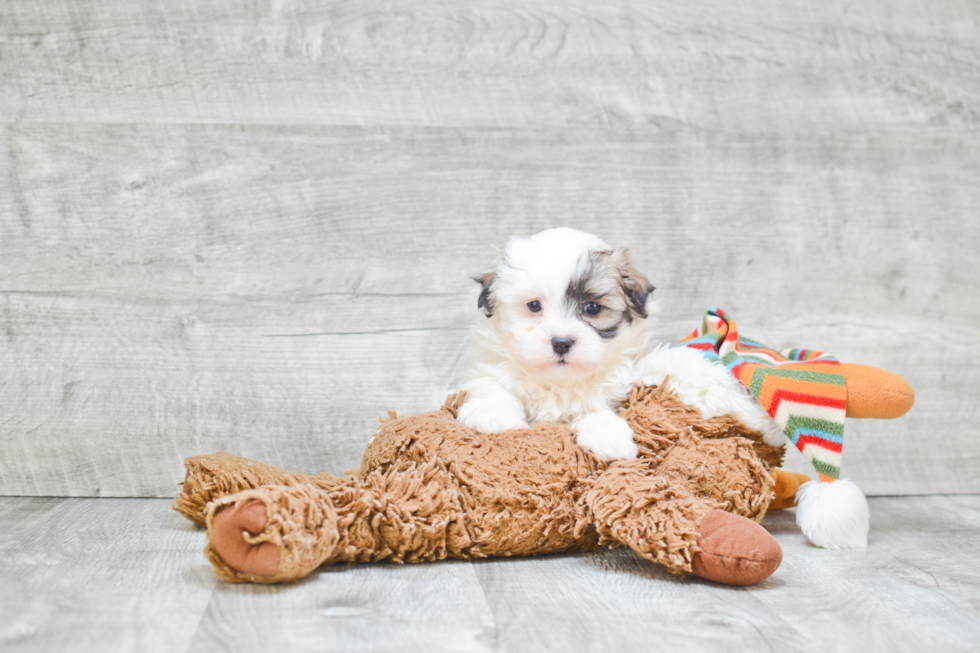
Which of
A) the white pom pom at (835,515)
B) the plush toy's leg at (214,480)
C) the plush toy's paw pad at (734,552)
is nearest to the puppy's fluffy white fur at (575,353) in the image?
the white pom pom at (835,515)

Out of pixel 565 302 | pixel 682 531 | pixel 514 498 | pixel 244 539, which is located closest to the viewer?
pixel 244 539

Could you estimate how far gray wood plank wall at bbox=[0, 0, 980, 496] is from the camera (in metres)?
1.96

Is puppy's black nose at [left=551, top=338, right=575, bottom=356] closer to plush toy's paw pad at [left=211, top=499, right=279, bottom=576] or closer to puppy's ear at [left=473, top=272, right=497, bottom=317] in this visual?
puppy's ear at [left=473, top=272, right=497, bottom=317]

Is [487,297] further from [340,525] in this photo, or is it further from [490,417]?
[340,525]

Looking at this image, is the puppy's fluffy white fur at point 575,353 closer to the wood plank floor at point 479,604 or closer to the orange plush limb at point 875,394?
the orange plush limb at point 875,394

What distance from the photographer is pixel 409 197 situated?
6.75 ft

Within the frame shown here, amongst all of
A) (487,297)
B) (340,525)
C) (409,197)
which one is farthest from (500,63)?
(340,525)

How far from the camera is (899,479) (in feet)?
7.28

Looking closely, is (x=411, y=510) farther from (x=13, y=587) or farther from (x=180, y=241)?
(x=180, y=241)

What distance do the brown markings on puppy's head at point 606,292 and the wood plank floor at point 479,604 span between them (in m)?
0.45

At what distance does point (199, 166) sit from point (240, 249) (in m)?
0.24

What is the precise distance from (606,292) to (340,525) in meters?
0.64

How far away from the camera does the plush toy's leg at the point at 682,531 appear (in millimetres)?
1211

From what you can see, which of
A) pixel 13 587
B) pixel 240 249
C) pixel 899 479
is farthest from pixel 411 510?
pixel 899 479
